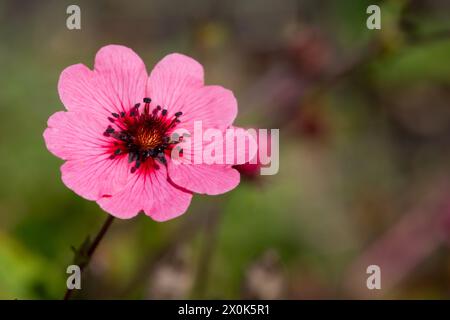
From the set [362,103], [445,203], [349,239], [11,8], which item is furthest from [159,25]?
[445,203]

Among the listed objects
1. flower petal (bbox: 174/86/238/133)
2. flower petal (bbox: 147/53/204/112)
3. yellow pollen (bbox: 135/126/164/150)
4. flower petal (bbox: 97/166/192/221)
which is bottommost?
flower petal (bbox: 97/166/192/221)

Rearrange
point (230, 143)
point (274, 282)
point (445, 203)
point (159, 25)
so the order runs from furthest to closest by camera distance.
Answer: point (159, 25) → point (445, 203) → point (274, 282) → point (230, 143)

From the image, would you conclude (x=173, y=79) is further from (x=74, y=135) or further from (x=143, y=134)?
(x=74, y=135)

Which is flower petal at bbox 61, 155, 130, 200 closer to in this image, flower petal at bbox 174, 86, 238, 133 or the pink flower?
the pink flower

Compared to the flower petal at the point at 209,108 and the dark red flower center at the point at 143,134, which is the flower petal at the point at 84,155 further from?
the flower petal at the point at 209,108

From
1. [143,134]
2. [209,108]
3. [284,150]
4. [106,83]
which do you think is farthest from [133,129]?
[284,150]

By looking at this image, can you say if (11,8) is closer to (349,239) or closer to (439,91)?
(349,239)

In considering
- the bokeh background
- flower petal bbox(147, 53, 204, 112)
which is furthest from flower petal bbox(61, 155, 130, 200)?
the bokeh background
